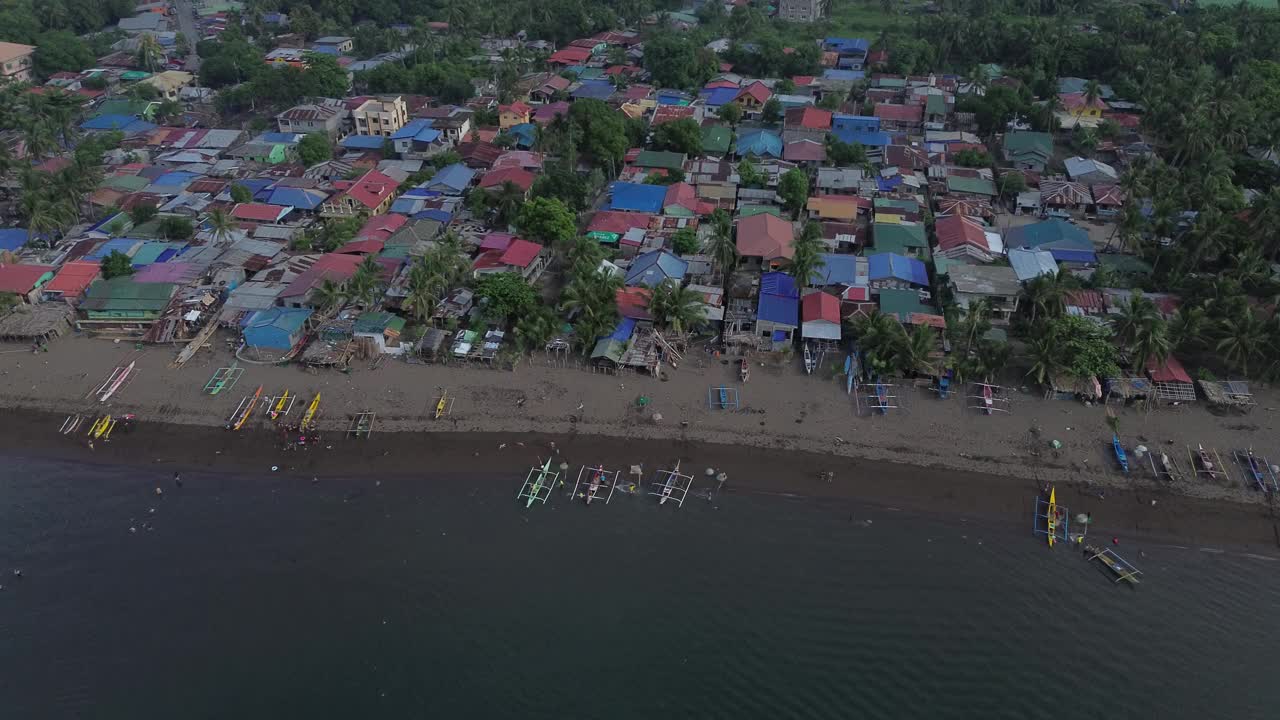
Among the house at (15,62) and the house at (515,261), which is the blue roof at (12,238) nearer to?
the house at (515,261)

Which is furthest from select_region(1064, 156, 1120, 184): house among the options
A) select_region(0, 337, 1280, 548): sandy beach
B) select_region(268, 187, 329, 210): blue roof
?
select_region(268, 187, 329, 210): blue roof

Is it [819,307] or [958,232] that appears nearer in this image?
[819,307]

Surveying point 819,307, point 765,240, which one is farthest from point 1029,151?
point 819,307

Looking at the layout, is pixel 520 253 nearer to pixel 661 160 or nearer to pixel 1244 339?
pixel 661 160

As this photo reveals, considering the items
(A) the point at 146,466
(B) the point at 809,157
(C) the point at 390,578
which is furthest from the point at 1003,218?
(A) the point at 146,466

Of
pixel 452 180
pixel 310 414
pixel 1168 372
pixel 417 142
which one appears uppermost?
pixel 452 180

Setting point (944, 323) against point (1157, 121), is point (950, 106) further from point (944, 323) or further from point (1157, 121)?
point (944, 323)

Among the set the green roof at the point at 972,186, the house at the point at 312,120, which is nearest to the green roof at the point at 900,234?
the green roof at the point at 972,186
